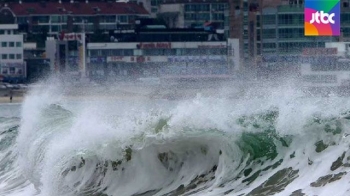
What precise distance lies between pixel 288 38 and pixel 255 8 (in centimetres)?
388

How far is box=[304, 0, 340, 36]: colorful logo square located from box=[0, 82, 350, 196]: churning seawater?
46666 mm

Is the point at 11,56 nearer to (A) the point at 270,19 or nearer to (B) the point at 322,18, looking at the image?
(A) the point at 270,19

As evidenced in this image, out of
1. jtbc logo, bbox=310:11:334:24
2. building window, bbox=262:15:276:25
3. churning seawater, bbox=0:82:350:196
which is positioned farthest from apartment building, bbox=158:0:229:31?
churning seawater, bbox=0:82:350:196

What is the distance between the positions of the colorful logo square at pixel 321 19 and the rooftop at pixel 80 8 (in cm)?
2303

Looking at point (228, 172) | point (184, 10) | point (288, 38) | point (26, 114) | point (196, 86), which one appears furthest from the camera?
point (184, 10)

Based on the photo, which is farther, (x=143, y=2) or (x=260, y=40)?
(x=143, y=2)

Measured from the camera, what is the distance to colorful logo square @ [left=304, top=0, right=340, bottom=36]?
7719cm

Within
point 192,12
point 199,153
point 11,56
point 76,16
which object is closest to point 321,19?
point 11,56

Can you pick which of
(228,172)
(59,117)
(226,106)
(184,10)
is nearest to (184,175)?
(228,172)

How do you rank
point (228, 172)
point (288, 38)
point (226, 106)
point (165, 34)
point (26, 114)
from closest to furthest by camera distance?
point (228, 172) < point (226, 106) < point (26, 114) < point (288, 38) < point (165, 34)

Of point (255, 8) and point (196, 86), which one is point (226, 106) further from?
point (255, 8)

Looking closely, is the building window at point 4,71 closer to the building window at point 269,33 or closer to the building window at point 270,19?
the building window at point 269,33

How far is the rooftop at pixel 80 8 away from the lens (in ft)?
341

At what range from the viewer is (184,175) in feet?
90.1
